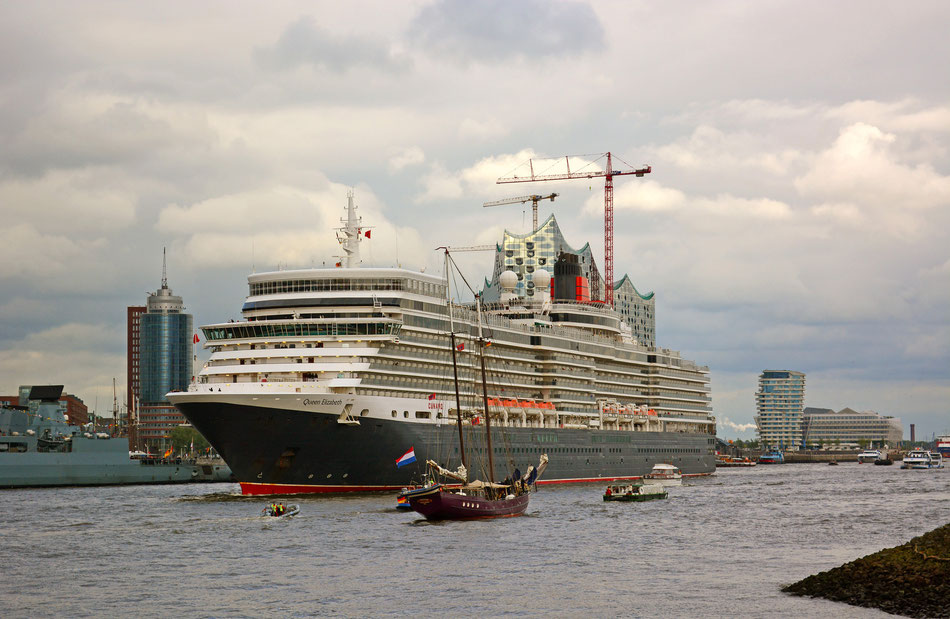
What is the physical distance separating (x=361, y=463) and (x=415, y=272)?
1650 cm

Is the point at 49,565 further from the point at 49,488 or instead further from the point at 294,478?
the point at 49,488

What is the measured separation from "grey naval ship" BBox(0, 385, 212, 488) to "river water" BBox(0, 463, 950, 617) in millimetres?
43925

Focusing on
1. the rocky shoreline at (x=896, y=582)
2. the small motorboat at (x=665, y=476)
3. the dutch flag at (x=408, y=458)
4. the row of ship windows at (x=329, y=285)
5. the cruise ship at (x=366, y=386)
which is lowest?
the small motorboat at (x=665, y=476)

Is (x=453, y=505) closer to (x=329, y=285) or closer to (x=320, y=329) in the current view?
(x=320, y=329)

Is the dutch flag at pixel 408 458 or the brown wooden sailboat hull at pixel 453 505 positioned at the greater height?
the dutch flag at pixel 408 458

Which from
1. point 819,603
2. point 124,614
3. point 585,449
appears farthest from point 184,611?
point 585,449

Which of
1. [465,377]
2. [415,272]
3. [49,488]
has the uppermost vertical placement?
[415,272]

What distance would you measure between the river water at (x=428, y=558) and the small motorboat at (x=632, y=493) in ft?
12.9

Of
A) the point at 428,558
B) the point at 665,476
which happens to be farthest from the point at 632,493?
the point at 428,558

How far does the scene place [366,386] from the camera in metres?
77.5

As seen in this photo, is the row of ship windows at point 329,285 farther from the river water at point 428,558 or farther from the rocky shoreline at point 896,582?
the rocky shoreline at point 896,582

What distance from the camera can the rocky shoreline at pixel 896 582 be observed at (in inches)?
1319

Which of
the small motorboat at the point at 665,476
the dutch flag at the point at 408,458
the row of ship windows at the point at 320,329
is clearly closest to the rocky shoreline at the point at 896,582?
the dutch flag at the point at 408,458

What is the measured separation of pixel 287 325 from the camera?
80000 millimetres
